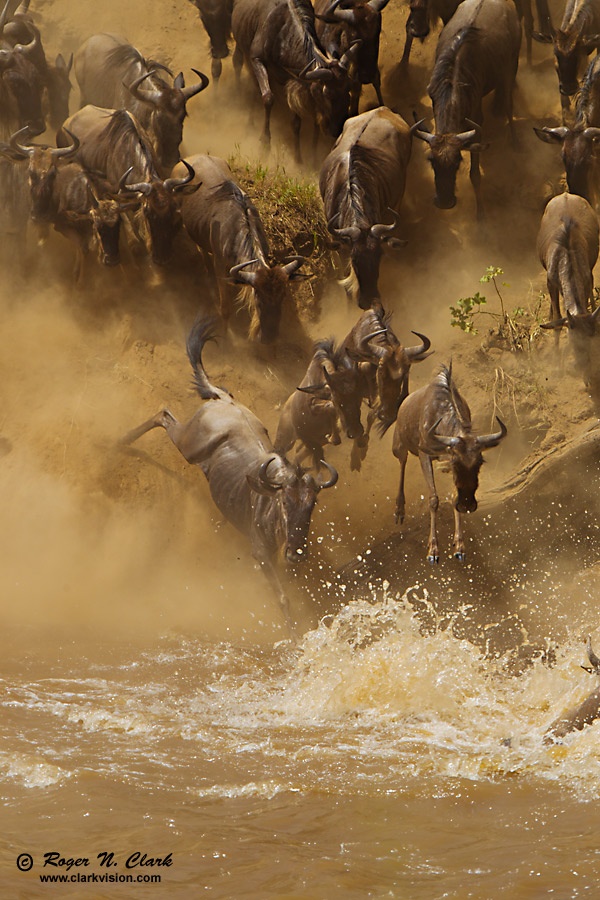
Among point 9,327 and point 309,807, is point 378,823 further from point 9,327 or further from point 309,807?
point 9,327

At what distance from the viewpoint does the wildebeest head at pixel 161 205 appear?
9.54 m

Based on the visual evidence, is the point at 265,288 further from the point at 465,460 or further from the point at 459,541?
the point at 459,541

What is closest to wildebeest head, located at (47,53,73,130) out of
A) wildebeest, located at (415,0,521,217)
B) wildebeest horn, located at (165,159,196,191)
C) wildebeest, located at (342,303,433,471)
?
wildebeest horn, located at (165,159,196,191)

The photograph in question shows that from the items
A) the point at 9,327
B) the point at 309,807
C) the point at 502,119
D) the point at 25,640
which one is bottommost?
the point at 25,640

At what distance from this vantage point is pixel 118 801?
171 inches

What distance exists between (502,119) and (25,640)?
8316mm

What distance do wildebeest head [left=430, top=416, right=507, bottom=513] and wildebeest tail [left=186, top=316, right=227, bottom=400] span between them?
274cm

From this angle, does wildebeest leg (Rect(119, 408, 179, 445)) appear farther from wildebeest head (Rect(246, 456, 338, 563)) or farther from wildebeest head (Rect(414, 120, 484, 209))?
wildebeest head (Rect(414, 120, 484, 209))

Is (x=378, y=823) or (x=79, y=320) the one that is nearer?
(x=378, y=823)

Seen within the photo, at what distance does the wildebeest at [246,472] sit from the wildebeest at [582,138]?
437cm

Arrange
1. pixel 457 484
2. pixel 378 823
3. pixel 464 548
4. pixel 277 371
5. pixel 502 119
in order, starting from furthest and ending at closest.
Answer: pixel 502 119 → pixel 277 371 → pixel 464 548 → pixel 457 484 → pixel 378 823

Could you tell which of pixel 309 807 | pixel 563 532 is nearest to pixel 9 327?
pixel 563 532

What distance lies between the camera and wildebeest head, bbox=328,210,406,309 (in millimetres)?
9227

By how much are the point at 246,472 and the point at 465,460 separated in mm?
2251
